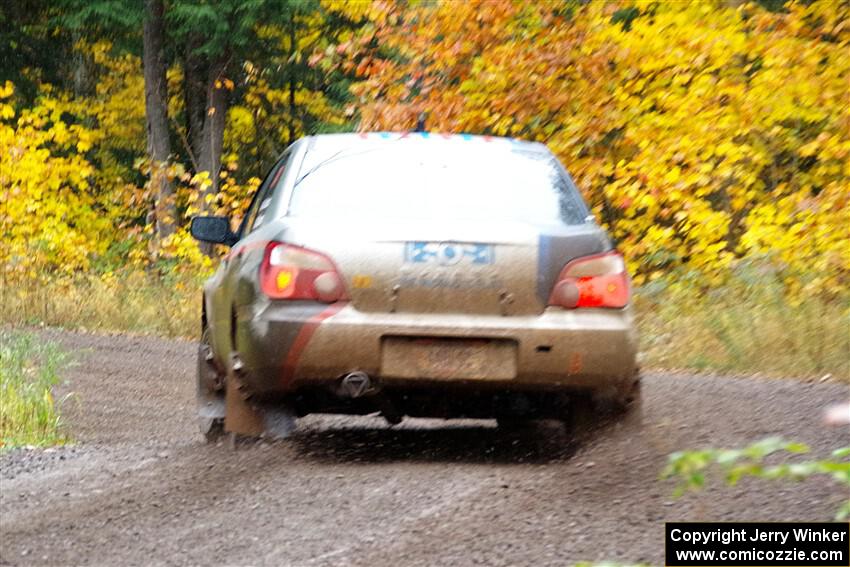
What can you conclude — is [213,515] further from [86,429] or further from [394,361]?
[86,429]

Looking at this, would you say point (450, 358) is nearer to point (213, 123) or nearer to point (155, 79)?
point (155, 79)

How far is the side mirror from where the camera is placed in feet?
28.2

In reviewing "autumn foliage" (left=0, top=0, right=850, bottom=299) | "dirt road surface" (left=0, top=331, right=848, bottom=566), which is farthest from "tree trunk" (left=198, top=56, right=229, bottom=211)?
"dirt road surface" (left=0, top=331, right=848, bottom=566)

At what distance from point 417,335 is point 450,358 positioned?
186 millimetres

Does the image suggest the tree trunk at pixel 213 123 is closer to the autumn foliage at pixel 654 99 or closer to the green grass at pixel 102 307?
the green grass at pixel 102 307

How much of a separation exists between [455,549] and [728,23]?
12.8 metres

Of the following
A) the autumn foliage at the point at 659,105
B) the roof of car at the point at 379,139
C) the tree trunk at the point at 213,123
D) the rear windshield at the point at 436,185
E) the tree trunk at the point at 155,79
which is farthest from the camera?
the tree trunk at the point at 213,123

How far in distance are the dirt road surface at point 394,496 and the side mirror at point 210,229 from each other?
117cm

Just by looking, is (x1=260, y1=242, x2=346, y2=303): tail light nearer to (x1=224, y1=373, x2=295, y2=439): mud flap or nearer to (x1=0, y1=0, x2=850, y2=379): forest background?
(x1=224, y1=373, x2=295, y2=439): mud flap

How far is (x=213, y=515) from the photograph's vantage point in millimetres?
6109

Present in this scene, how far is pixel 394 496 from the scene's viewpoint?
635cm

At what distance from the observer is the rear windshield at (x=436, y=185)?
729cm

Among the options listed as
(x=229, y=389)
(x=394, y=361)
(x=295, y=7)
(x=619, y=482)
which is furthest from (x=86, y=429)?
(x=295, y=7)

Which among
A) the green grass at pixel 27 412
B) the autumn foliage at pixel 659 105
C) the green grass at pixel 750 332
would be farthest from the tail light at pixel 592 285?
the autumn foliage at pixel 659 105
